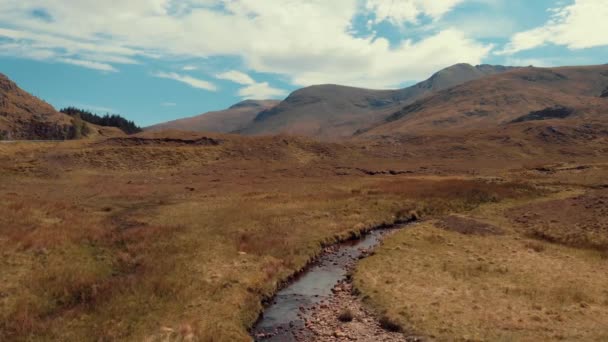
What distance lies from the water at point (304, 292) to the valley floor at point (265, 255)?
1039mm

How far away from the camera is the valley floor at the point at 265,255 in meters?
21.0

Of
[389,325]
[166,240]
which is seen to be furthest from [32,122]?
[389,325]

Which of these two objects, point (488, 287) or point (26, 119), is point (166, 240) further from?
point (26, 119)

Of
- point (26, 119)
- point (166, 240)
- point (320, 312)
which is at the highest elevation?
point (26, 119)

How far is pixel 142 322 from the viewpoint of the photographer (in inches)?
803

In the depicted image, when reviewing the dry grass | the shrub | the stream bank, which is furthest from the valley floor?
the stream bank

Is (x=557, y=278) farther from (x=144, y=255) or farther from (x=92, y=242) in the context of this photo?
(x=92, y=242)

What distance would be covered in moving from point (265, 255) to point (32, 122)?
532 feet

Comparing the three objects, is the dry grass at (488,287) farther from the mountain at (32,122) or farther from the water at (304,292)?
the mountain at (32,122)

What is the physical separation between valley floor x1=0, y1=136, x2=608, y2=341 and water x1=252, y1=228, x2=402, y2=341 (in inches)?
40.9

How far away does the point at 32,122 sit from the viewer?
509ft

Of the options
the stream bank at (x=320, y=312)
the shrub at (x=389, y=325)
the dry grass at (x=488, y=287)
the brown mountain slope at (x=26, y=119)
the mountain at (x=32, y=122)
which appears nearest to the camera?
the dry grass at (x=488, y=287)

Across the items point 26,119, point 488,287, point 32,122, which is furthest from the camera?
point 26,119

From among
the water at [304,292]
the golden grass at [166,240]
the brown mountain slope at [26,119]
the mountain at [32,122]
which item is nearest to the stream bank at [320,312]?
the water at [304,292]
